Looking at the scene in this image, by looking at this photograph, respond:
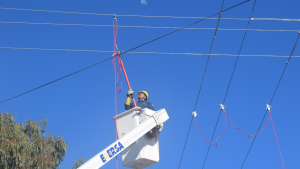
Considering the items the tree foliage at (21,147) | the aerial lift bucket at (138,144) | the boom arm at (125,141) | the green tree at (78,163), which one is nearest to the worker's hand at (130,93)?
the aerial lift bucket at (138,144)

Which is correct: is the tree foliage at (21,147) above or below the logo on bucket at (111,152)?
above

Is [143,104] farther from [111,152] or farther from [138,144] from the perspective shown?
[111,152]

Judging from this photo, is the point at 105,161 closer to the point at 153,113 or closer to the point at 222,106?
the point at 153,113

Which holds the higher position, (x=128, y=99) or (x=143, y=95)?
(x=143, y=95)

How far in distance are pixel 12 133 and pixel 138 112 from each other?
18.8ft

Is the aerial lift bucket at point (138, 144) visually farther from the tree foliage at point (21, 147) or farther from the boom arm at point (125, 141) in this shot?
the tree foliage at point (21, 147)

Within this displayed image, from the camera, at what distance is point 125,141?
5738 mm

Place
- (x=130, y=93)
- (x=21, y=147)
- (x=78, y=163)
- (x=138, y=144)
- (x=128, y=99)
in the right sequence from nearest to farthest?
(x=138, y=144), (x=130, y=93), (x=128, y=99), (x=21, y=147), (x=78, y=163)

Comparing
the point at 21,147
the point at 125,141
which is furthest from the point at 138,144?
the point at 21,147

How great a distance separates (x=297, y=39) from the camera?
6508 mm

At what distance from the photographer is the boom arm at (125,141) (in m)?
5.37

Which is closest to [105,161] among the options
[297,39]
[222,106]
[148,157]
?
[148,157]

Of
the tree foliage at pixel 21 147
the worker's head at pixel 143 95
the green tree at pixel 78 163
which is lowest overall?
the worker's head at pixel 143 95

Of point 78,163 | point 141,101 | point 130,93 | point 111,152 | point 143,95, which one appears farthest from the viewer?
point 78,163
